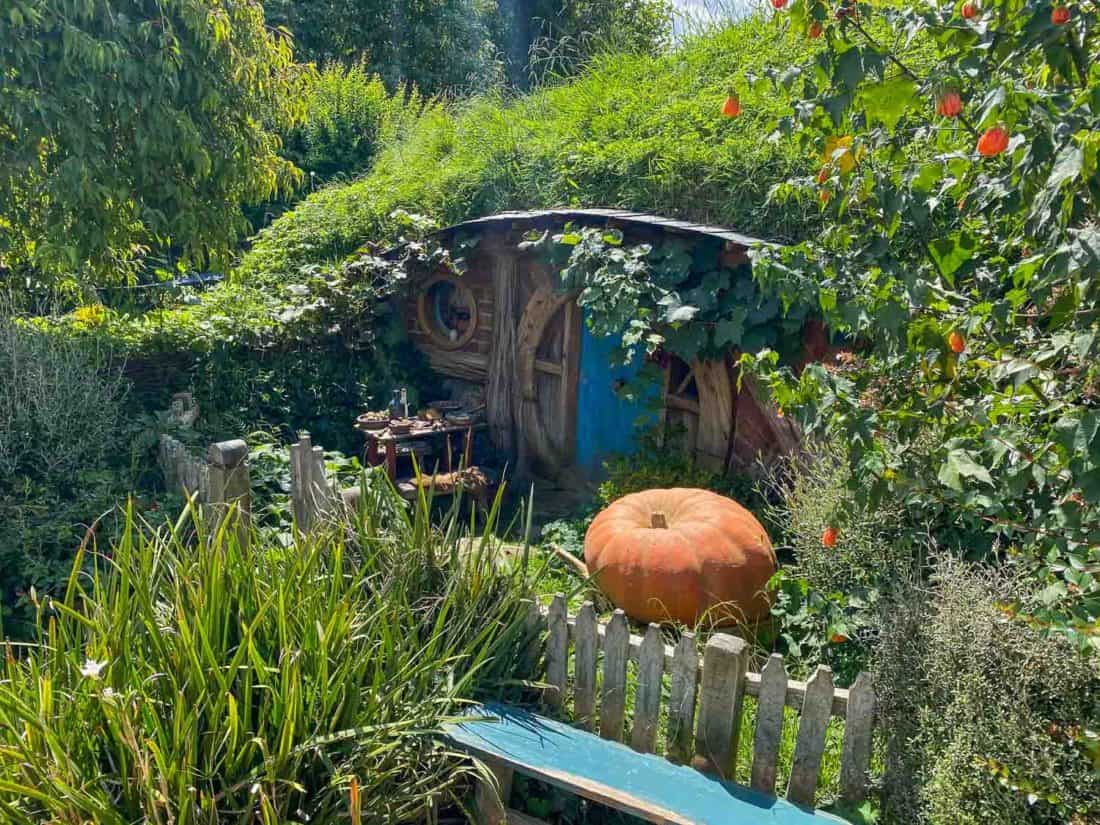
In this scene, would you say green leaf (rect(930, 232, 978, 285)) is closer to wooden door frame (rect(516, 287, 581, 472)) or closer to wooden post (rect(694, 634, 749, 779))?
wooden post (rect(694, 634, 749, 779))

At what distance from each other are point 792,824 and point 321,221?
8045 millimetres

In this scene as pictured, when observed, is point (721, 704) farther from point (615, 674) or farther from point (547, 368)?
point (547, 368)

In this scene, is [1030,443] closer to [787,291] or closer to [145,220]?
[787,291]

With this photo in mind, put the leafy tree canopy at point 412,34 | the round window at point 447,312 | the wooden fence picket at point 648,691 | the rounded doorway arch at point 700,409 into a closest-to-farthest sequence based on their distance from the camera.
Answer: the wooden fence picket at point 648,691 < the rounded doorway arch at point 700,409 < the round window at point 447,312 < the leafy tree canopy at point 412,34

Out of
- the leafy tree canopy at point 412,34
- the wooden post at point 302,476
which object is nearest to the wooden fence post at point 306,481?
the wooden post at point 302,476

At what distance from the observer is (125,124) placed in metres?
5.92

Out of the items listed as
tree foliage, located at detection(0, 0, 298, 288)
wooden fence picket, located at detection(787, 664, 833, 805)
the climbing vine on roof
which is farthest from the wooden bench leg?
tree foliage, located at detection(0, 0, 298, 288)

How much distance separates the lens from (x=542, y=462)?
7.71 metres

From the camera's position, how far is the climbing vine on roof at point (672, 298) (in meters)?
5.59

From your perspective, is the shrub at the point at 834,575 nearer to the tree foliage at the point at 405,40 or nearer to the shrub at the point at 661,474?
the shrub at the point at 661,474

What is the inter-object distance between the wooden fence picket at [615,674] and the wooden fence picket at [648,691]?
9cm

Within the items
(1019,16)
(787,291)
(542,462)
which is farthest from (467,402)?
(1019,16)

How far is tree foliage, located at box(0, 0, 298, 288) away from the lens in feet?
18.0

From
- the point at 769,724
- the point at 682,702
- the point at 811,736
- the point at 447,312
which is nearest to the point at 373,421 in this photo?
the point at 447,312
